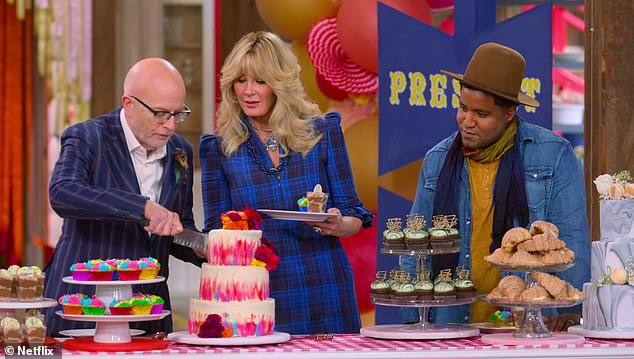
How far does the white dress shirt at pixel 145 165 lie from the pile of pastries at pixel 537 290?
1161 millimetres

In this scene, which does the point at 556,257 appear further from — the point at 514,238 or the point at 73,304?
the point at 73,304

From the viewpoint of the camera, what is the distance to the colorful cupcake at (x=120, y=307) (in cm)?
274

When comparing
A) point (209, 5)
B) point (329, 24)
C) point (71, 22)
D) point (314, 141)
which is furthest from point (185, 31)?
point (314, 141)

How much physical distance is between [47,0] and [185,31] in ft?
3.69

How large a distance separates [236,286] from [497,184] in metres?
0.95

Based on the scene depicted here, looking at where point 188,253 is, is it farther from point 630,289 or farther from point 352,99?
point 352,99

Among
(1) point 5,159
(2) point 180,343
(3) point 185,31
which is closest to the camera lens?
(2) point 180,343

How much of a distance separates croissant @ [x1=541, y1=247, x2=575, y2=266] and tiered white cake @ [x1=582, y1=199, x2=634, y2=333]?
171 millimetres

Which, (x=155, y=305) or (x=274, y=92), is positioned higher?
(x=274, y=92)

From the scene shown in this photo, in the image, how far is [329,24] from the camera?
5.09 m

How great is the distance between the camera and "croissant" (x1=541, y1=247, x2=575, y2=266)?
2826mm

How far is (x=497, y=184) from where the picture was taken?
10.9ft

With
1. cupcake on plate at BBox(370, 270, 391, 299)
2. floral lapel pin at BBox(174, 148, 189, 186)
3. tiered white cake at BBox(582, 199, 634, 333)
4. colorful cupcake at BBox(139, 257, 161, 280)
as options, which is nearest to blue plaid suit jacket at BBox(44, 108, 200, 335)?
floral lapel pin at BBox(174, 148, 189, 186)

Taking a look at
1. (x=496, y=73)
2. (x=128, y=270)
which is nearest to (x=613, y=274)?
(x=496, y=73)
